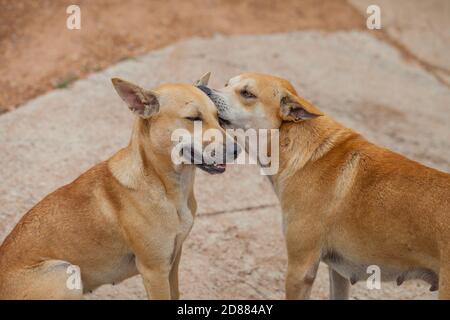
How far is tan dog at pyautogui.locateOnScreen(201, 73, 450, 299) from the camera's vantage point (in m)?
5.26

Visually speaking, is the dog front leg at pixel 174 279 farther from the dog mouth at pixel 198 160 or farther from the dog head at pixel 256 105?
the dog head at pixel 256 105

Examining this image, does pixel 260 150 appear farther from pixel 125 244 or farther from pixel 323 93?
pixel 323 93

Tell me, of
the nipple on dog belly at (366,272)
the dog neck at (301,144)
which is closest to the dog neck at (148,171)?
the dog neck at (301,144)

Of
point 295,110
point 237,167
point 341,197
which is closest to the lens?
point 341,197

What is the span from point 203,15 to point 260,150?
21.0 ft

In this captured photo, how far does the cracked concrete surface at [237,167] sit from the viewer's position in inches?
282

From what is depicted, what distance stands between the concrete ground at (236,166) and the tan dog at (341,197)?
1.41 metres

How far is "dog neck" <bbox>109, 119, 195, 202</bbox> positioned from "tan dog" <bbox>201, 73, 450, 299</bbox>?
662 millimetres

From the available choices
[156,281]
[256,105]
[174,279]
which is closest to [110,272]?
[156,281]

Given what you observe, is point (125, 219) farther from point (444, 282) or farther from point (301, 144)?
point (444, 282)

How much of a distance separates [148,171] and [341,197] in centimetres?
150

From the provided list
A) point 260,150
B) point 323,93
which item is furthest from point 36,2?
point 260,150

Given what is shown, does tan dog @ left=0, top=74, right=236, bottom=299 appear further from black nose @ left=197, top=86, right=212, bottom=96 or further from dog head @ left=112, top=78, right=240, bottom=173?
black nose @ left=197, top=86, right=212, bottom=96

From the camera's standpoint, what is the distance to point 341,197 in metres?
5.64
